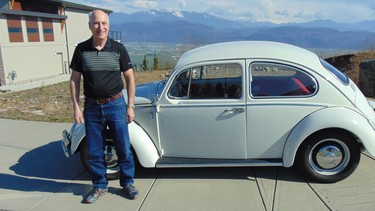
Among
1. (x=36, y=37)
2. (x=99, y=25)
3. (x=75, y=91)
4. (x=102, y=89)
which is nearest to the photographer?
(x=99, y=25)

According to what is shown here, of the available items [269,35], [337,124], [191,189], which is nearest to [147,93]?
[191,189]

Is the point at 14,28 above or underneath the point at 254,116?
above

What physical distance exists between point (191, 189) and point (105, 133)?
3.99 ft

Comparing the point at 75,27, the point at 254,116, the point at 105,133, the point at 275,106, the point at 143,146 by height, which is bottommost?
the point at 143,146

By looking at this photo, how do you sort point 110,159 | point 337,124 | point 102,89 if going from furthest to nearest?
point 110,159
point 337,124
point 102,89

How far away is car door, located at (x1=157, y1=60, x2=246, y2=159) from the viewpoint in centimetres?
369

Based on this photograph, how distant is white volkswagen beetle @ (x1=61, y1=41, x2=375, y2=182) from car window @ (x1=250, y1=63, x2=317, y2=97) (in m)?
0.01

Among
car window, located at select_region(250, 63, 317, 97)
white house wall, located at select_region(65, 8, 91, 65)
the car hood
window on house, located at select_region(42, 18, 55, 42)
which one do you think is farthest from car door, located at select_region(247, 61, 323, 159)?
white house wall, located at select_region(65, 8, 91, 65)

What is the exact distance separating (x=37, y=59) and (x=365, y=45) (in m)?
20.0

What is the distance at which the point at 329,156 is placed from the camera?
12.2 ft

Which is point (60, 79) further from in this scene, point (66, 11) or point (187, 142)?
point (187, 142)

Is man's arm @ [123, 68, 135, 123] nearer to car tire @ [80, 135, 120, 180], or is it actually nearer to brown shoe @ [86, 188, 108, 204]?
car tire @ [80, 135, 120, 180]

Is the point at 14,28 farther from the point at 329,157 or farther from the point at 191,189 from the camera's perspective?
the point at 329,157

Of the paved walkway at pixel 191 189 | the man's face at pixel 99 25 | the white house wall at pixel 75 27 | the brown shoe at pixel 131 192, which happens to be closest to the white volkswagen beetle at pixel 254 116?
the paved walkway at pixel 191 189
